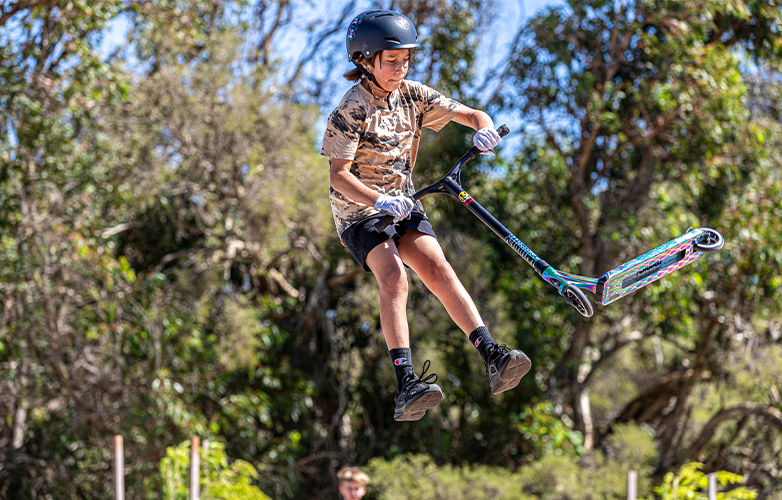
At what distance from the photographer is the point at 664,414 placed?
40.4ft

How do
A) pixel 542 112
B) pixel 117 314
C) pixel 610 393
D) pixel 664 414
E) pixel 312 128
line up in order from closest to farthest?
pixel 117 314
pixel 542 112
pixel 312 128
pixel 664 414
pixel 610 393

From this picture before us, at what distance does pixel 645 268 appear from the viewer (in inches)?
111

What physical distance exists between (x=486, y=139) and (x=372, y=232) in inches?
22.6

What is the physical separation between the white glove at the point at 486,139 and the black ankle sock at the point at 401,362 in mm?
835

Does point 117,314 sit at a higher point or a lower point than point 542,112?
lower

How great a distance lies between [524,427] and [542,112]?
3521 mm

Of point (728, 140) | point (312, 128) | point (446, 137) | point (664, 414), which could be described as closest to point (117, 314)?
point (312, 128)

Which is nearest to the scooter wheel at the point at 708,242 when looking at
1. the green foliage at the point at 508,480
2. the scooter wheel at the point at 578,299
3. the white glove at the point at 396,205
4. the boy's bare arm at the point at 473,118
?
the scooter wheel at the point at 578,299

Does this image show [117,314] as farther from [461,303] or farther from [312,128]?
[461,303]

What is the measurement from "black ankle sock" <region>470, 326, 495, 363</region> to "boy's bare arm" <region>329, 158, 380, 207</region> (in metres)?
0.62

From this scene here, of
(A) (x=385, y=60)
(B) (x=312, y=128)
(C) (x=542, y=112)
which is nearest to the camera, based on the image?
(A) (x=385, y=60)

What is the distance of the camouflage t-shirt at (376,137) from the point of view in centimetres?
294

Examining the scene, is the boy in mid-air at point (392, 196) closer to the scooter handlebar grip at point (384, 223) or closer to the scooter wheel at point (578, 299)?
the scooter handlebar grip at point (384, 223)

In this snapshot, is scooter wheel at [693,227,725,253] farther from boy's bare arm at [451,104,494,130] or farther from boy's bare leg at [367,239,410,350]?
boy's bare leg at [367,239,410,350]
